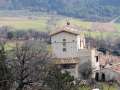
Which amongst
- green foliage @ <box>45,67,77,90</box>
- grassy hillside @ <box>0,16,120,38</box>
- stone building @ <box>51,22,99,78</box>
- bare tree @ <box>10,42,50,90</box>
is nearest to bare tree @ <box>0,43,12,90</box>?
bare tree @ <box>10,42,50,90</box>

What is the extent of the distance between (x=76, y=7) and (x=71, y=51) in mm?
100884

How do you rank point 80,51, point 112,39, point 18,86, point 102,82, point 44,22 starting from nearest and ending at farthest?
1. point 18,86
2. point 102,82
3. point 80,51
4. point 112,39
5. point 44,22

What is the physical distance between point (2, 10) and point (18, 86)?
126658 millimetres

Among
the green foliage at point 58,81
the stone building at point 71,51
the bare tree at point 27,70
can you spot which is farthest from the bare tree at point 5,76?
the stone building at point 71,51

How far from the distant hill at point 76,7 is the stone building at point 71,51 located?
82074mm

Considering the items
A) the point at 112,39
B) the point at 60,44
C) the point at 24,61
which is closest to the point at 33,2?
the point at 112,39

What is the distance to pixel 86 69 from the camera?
46594 mm

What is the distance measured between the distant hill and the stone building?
82.1 metres

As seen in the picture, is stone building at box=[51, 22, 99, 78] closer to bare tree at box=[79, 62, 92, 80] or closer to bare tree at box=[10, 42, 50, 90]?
bare tree at box=[79, 62, 92, 80]

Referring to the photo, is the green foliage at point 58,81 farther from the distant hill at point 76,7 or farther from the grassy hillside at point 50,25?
the distant hill at point 76,7

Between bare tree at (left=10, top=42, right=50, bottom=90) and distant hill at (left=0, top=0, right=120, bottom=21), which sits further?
distant hill at (left=0, top=0, right=120, bottom=21)

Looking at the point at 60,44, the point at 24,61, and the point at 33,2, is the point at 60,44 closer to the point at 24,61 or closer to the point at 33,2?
the point at 24,61

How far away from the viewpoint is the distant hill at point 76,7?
139 meters

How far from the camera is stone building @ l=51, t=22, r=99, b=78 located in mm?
46531
